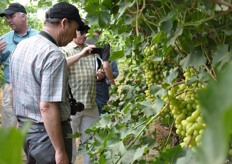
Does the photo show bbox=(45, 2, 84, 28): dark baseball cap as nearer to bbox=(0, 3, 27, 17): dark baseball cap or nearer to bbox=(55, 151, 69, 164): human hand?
bbox=(55, 151, 69, 164): human hand

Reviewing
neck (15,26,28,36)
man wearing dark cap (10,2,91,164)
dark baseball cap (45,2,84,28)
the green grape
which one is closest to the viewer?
the green grape

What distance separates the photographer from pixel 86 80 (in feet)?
9.71

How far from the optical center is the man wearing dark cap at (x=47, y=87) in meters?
1.79

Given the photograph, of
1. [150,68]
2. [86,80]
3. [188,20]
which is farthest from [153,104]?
[86,80]

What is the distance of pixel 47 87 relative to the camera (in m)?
1.77

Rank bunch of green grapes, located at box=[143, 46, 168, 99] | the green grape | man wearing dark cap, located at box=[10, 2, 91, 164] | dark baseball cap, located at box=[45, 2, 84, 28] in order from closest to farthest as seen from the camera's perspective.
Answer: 1. the green grape
2. bunch of green grapes, located at box=[143, 46, 168, 99]
3. man wearing dark cap, located at box=[10, 2, 91, 164]
4. dark baseball cap, located at box=[45, 2, 84, 28]

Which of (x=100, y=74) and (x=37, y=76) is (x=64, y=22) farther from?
(x=100, y=74)

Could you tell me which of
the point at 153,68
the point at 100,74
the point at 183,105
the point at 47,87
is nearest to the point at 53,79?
the point at 47,87

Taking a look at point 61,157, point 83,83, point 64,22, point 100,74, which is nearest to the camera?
point 61,157

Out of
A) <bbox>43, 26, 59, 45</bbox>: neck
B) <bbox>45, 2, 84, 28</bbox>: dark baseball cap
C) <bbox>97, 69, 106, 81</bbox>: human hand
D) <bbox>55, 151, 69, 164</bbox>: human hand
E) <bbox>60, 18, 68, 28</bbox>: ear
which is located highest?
<bbox>45, 2, 84, 28</bbox>: dark baseball cap

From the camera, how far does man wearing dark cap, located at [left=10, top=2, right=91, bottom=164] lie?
5.87 feet

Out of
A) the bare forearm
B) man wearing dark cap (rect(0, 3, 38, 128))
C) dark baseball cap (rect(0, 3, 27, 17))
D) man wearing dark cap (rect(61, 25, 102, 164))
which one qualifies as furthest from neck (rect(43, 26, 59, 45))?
dark baseball cap (rect(0, 3, 27, 17))

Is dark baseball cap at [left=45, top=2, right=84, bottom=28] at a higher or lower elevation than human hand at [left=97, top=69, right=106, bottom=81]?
higher

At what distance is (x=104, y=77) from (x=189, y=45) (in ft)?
7.97
